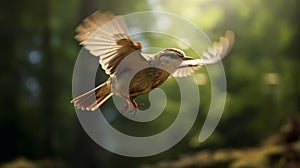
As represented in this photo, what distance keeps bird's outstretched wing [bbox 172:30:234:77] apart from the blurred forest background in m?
3.59

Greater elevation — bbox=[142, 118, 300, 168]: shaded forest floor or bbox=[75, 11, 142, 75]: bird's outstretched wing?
bbox=[142, 118, 300, 168]: shaded forest floor

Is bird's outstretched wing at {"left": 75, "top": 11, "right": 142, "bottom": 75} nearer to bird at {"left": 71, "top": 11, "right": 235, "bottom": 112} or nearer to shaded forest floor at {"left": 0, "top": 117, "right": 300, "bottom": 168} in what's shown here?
bird at {"left": 71, "top": 11, "right": 235, "bottom": 112}

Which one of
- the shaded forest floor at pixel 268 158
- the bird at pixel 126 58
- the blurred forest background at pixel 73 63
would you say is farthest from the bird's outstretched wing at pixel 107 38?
the blurred forest background at pixel 73 63

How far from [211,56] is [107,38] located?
0.11 m

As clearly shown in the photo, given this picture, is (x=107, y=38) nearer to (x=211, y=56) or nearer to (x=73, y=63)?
(x=211, y=56)

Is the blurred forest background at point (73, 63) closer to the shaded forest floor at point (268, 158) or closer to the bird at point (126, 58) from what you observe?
the shaded forest floor at point (268, 158)

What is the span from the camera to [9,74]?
17.4 feet

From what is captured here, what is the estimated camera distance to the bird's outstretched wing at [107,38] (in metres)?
0.48

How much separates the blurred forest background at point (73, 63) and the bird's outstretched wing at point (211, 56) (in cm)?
359

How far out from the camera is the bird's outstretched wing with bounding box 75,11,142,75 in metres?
0.48

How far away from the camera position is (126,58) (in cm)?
54

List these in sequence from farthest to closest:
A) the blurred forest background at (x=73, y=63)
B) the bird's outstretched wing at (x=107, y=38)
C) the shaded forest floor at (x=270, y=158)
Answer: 1. the blurred forest background at (x=73, y=63)
2. the shaded forest floor at (x=270, y=158)
3. the bird's outstretched wing at (x=107, y=38)

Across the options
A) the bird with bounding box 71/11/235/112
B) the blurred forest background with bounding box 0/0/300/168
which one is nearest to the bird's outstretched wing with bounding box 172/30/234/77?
the bird with bounding box 71/11/235/112

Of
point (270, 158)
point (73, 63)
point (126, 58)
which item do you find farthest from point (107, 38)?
point (73, 63)
